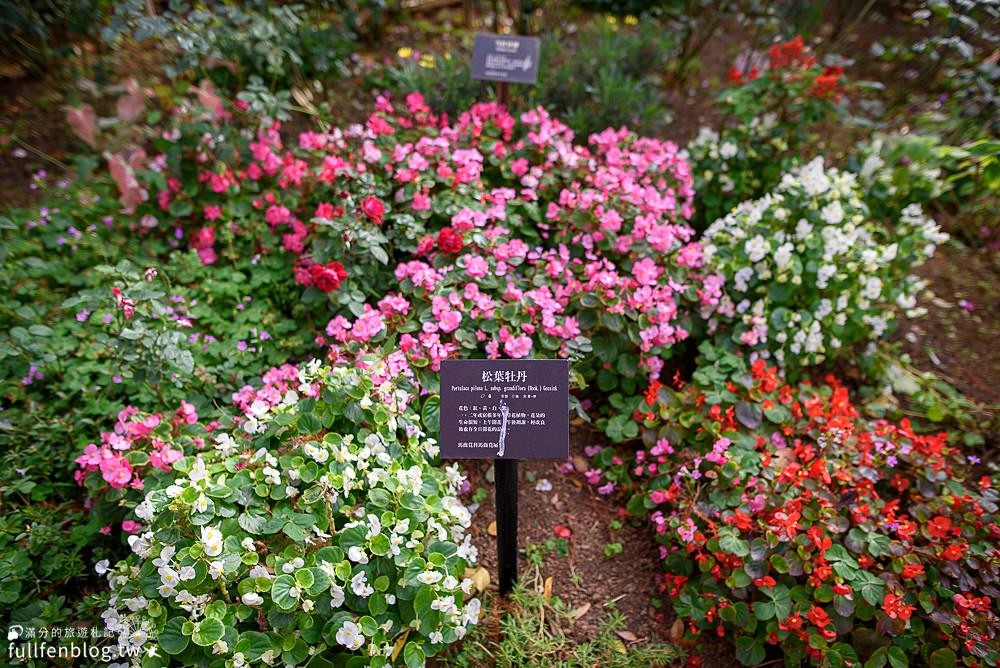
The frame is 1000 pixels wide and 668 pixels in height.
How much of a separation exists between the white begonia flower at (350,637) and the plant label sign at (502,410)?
427 mm

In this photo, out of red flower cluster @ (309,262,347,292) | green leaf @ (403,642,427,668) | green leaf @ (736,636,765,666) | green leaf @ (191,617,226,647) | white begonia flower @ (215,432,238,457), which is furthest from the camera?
red flower cluster @ (309,262,347,292)

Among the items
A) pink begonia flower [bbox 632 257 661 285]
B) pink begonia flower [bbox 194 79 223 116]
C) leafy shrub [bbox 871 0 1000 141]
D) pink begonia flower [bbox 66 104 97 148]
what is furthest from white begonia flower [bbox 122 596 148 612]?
leafy shrub [bbox 871 0 1000 141]

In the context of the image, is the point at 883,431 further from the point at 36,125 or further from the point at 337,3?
the point at 36,125

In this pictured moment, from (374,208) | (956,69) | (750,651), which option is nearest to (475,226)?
(374,208)

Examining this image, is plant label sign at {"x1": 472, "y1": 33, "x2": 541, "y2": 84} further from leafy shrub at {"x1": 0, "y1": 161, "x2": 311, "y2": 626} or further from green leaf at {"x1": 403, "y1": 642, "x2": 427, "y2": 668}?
green leaf at {"x1": 403, "y1": 642, "x2": 427, "y2": 668}

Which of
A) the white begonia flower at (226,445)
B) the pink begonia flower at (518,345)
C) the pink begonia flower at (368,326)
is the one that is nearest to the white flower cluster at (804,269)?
the pink begonia flower at (518,345)

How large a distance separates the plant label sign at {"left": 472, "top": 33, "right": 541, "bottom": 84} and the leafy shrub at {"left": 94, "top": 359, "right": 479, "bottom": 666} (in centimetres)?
164

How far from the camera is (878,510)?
6.33 ft

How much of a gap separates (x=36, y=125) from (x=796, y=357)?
379 centimetres

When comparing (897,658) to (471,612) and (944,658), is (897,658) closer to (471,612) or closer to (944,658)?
(944,658)

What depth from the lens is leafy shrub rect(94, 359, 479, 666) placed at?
1439 millimetres

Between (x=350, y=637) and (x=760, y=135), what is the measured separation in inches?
104

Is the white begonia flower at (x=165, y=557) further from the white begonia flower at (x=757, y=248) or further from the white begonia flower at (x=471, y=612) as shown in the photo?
the white begonia flower at (x=757, y=248)

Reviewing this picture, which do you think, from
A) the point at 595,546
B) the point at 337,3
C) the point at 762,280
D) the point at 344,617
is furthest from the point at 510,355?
the point at 337,3
